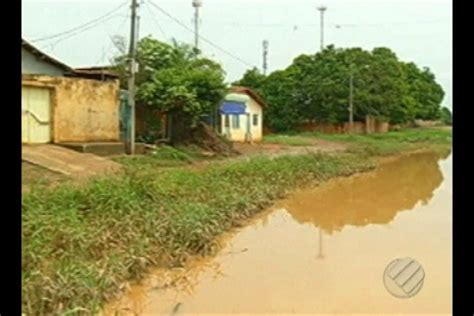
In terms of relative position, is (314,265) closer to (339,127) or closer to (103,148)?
(103,148)

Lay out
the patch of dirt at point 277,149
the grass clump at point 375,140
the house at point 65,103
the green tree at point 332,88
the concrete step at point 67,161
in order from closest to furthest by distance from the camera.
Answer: the concrete step at point 67,161, the house at point 65,103, the patch of dirt at point 277,149, the grass clump at point 375,140, the green tree at point 332,88

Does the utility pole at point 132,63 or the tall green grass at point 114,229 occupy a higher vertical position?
the utility pole at point 132,63

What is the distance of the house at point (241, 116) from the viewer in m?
22.3

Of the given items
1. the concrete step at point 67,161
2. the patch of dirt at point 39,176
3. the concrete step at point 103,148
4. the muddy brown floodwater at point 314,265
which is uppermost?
the concrete step at point 103,148

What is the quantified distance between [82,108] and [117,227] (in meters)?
8.88

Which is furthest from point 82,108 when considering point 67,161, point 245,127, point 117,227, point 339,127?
point 339,127

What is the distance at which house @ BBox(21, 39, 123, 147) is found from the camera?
13953 mm

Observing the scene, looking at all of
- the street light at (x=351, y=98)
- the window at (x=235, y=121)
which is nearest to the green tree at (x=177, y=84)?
the window at (x=235, y=121)

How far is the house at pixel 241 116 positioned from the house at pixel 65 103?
5675 mm

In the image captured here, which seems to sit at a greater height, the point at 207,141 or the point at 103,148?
the point at 207,141

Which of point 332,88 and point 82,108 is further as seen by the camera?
point 332,88

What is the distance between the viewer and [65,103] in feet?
48.1

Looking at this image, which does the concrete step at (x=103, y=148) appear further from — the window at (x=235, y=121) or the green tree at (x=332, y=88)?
the green tree at (x=332, y=88)
